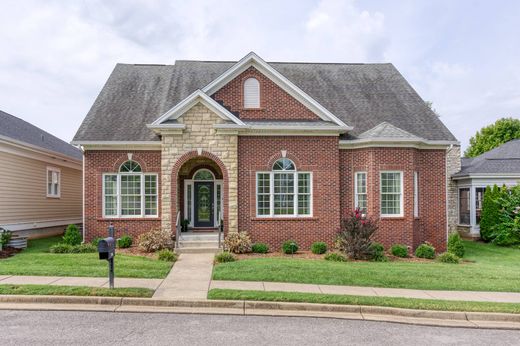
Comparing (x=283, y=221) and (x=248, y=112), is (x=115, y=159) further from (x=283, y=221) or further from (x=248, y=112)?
(x=283, y=221)

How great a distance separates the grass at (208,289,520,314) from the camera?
8.71 metres

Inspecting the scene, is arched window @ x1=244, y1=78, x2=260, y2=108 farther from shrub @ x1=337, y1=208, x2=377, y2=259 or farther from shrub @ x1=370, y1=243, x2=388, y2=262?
shrub @ x1=370, y1=243, x2=388, y2=262

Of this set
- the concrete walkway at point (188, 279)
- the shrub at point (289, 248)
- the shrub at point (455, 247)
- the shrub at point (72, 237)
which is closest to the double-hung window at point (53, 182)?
the shrub at point (72, 237)

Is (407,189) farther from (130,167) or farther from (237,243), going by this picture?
(130,167)

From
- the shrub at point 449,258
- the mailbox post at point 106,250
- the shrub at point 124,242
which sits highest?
the mailbox post at point 106,250

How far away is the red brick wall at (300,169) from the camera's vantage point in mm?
16703

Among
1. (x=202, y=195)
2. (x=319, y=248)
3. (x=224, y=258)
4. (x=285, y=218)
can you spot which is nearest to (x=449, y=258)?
(x=319, y=248)

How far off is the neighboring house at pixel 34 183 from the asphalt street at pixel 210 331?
11775mm

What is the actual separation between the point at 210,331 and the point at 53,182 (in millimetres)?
18396

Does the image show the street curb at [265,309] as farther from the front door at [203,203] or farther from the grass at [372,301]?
the front door at [203,203]

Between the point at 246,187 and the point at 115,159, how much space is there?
18.0 feet

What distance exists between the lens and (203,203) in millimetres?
19125

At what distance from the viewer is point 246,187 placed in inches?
661

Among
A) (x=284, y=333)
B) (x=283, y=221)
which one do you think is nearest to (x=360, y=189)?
(x=283, y=221)
